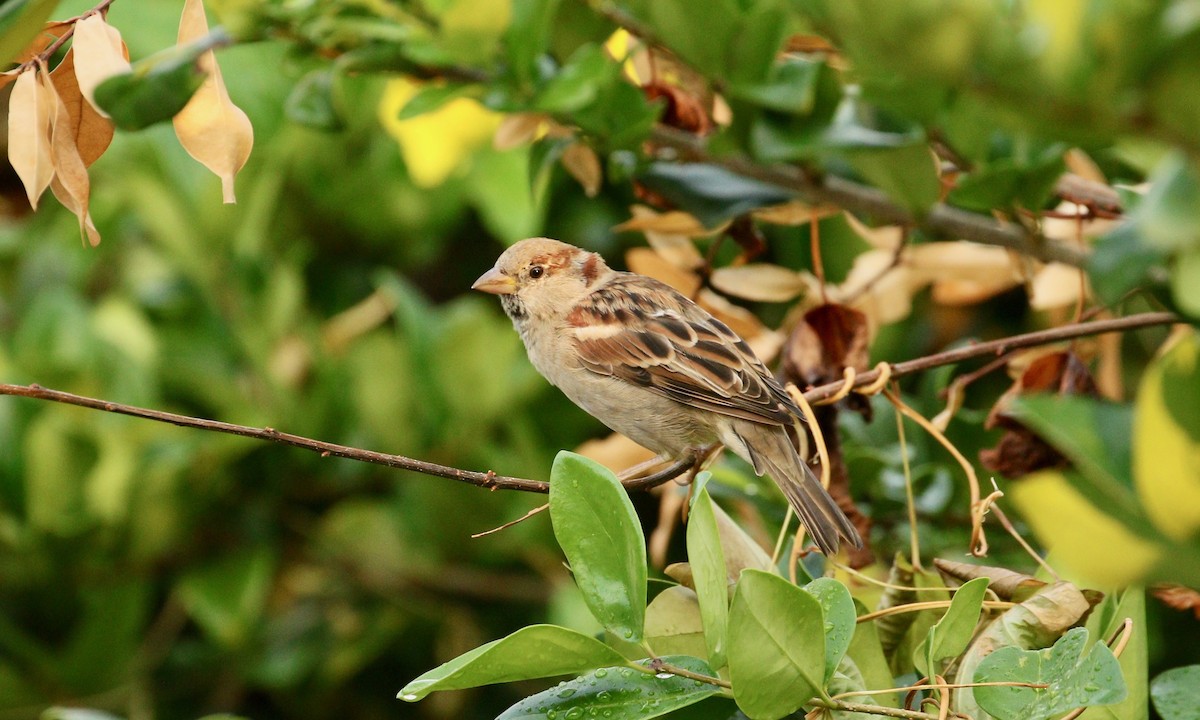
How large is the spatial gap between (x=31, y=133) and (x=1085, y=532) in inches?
45.4

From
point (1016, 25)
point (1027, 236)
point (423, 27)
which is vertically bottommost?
point (1027, 236)

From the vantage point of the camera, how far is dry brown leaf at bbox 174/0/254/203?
55.7 inches

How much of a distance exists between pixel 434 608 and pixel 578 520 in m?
1.87

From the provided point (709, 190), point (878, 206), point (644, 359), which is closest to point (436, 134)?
point (644, 359)

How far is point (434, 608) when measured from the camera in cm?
303

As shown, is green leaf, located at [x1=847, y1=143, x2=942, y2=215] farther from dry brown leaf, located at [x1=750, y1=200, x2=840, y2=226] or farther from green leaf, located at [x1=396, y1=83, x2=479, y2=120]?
green leaf, located at [x1=396, y1=83, x2=479, y2=120]

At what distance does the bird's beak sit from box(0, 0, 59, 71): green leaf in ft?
4.14

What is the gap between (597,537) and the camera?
49.3 inches

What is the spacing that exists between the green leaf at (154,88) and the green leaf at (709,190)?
0.76 m

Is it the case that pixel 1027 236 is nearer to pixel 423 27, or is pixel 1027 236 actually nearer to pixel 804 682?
pixel 804 682

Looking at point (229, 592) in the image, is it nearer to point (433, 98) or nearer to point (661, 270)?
point (661, 270)

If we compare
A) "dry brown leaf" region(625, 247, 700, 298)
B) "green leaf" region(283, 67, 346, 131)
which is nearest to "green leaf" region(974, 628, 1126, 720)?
"dry brown leaf" region(625, 247, 700, 298)

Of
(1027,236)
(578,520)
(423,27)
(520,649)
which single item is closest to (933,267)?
(1027,236)

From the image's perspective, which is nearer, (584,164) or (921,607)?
(921,607)
